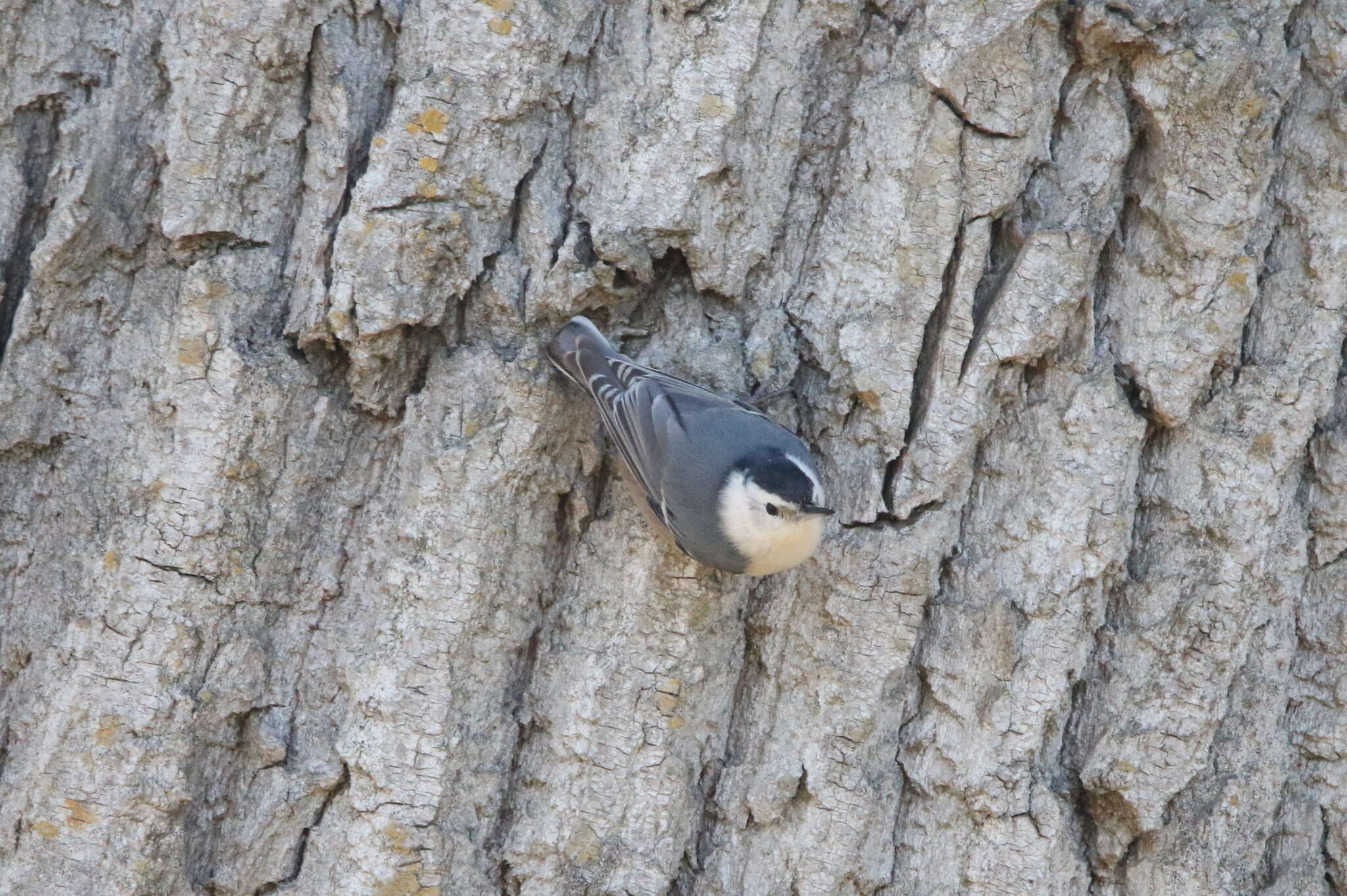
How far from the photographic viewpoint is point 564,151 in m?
2.33

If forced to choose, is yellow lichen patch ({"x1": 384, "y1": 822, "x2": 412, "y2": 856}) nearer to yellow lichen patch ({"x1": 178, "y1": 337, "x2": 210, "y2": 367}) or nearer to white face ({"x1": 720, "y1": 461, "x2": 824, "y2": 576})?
white face ({"x1": 720, "y1": 461, "x2": 824, "y2": 576})

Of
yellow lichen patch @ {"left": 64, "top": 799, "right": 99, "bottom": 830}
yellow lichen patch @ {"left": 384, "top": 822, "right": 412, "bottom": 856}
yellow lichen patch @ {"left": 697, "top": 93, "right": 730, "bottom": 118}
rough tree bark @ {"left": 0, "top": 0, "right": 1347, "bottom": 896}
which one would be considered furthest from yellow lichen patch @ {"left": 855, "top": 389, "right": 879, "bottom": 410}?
yellow lichen patch @ {"left": 64, "top": 799, "right": 99, "bottom": 830}

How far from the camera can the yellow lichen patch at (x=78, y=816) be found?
7.02ft

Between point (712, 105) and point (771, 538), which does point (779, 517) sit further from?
point (712, 105)

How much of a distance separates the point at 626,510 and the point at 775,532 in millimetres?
331

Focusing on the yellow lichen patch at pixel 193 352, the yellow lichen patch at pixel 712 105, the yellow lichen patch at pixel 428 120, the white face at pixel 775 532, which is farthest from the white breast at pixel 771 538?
the yellow lichen patch at pixel 193 352

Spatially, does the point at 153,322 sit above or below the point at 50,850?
above

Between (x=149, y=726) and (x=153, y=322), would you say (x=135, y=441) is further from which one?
(x=149, y=726)

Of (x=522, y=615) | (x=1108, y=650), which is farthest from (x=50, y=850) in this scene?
(x=1108, y=650)

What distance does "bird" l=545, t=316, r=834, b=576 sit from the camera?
2.24m

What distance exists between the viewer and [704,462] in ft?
8.10

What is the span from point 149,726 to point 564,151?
1.39 metres

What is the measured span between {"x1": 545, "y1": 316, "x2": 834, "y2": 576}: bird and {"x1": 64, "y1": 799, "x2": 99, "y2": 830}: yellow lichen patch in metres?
1.21

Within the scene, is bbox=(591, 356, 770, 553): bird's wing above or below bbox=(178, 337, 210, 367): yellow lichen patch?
below
